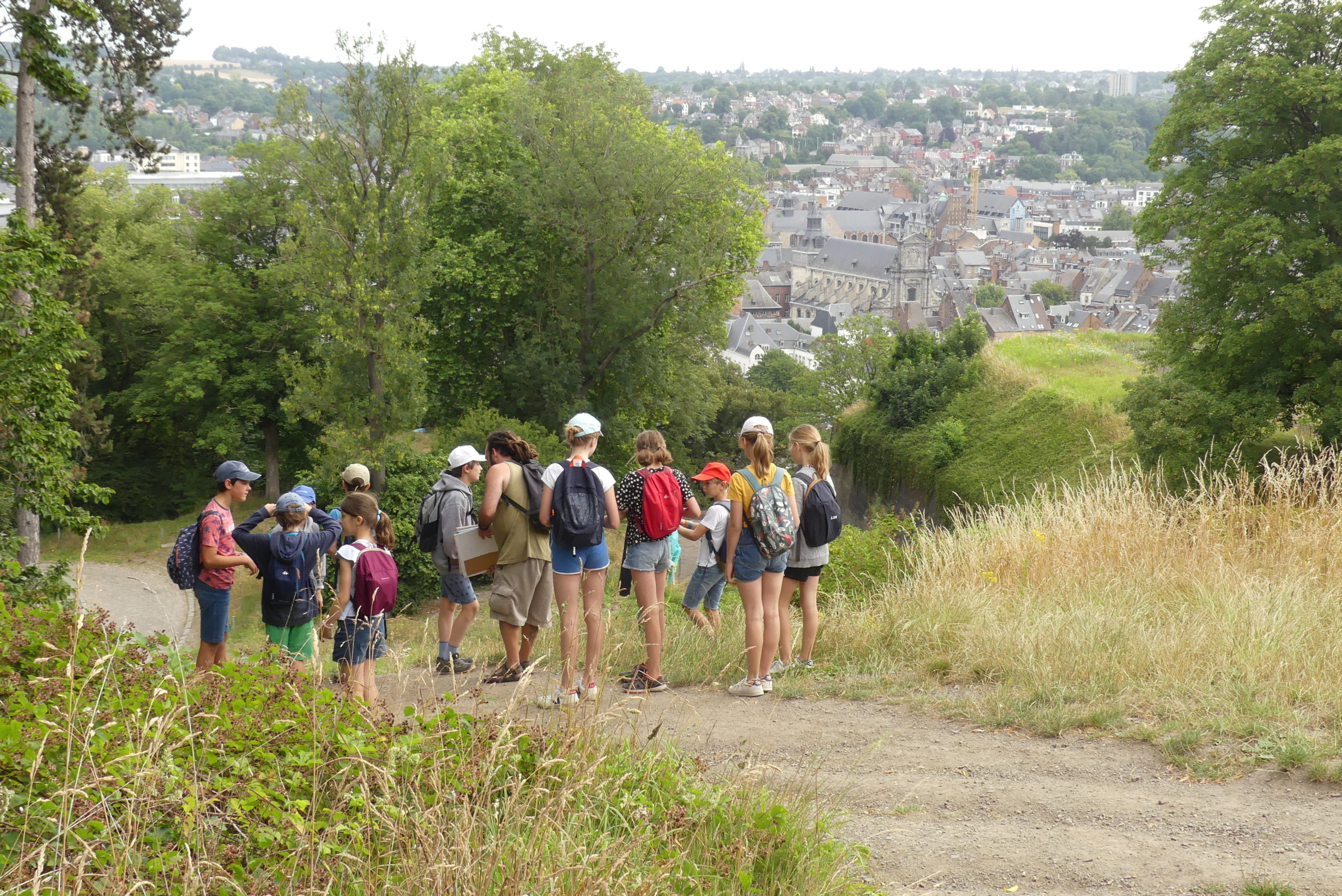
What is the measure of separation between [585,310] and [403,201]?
7.04 meters

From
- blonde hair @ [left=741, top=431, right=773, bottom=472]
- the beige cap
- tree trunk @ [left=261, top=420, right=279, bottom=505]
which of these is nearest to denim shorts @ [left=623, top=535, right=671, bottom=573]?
blonde hair @ [left=741, top=431, right=773, bottom=472]

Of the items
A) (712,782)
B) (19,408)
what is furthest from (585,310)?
(712,782)

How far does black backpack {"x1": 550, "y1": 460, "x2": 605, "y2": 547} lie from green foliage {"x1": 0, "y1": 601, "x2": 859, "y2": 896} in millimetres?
2014

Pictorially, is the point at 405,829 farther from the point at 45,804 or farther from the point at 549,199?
the point at 549,199

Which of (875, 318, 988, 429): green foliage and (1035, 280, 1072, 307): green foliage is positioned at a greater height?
(875, 318, 988, 429): green foliage

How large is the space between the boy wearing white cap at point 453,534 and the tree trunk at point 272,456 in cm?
2315

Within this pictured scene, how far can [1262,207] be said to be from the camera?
17594 mm

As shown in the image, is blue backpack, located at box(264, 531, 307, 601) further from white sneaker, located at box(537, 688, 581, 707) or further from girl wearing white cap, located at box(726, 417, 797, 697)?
girl wearing white cap, located at box(726, 417, 797, 697)

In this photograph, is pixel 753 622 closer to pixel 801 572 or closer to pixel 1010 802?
pixel 801 572

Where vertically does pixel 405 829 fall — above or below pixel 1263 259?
below

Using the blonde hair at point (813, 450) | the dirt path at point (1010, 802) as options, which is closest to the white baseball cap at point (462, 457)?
the dirt path at point (1010, 802)

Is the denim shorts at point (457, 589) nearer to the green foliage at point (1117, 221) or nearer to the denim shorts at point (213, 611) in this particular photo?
the denim shorts at point (213, 611)

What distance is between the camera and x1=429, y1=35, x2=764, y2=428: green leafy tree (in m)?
26.5

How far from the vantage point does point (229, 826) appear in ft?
10.4
